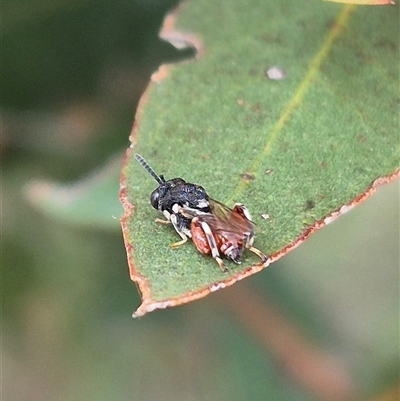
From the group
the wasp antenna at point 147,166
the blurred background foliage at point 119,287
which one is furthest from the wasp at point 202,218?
the blurred background foliage at point 119,287

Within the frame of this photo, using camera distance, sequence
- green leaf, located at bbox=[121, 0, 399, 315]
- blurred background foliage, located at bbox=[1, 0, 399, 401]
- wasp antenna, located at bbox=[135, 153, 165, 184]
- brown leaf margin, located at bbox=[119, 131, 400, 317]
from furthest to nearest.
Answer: blurred background foliage, located at bbox=[1, 0, 399, 401] < wasp antenna, located at bbox=[135, 153, 165, 184] < green leaf, located at bbox=[121, 0, 399, 315] < brown leaf margin, located at bbox=[119, 131, 400, 317]

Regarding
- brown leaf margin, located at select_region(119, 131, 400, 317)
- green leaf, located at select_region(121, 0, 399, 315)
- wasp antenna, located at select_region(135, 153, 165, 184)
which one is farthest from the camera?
wasp antenna, located at select_region(135, 153, 165, 184)

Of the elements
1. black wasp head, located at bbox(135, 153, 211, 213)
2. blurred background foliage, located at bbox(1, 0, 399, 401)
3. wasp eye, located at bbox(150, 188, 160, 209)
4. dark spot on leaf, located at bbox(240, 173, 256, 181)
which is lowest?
blurred background foliage, located at bbox(1, 0, 399, 401)

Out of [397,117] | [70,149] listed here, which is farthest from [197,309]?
[397,117]

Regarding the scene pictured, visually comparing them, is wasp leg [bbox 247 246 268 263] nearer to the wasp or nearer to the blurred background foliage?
the wasp

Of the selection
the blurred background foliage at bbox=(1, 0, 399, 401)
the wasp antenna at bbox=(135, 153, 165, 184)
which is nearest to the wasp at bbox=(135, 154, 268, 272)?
the wasp antenna at bbox=(135, 153, 165, 184)

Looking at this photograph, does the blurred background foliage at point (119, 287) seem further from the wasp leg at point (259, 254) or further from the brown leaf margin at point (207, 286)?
the wasp leg at point (259, 254)

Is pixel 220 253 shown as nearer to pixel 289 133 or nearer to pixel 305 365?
pixel 289 133
